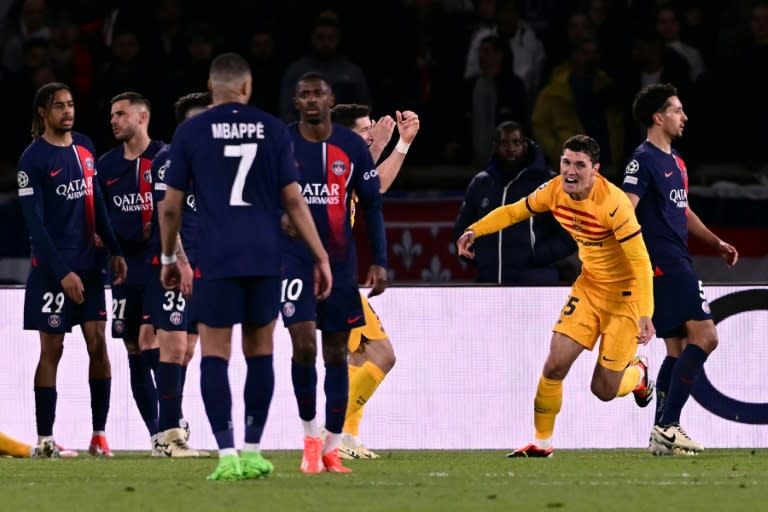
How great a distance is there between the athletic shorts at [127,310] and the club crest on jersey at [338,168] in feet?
8.11

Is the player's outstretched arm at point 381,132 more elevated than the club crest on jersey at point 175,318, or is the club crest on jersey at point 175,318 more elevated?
the player's outstretched arm at point 381,132

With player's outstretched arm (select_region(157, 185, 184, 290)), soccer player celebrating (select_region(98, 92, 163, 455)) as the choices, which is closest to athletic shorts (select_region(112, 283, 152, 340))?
soccer player celebrating (select_region(98, 92, 163, 455))

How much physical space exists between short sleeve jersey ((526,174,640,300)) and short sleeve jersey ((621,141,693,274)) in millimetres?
300

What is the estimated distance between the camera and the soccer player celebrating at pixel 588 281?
1013 centimetres

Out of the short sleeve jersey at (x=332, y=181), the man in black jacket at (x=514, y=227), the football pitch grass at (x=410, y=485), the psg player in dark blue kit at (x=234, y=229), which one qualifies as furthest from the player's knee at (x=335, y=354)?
the man in black jacket at (x=514, y=227)

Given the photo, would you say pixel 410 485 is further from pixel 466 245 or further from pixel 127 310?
pixel 127 310

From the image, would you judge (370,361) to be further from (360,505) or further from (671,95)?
(360,505)

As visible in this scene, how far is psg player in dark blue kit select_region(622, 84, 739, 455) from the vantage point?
10.5 m

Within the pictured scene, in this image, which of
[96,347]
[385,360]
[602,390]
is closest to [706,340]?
[602,390]

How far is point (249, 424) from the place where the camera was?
789cm

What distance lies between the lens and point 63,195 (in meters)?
10.5

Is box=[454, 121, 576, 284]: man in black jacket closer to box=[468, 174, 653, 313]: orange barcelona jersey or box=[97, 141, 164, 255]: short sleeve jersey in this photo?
box=[468, 174, 653, 313]: orange barcelona jersey

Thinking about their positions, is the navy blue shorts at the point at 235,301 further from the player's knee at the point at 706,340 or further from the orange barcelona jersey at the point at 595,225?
the player's knee at the point at 706,340

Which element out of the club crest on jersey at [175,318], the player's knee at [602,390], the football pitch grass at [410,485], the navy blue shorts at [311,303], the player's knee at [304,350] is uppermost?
the navy blue shorts at [311,303]
